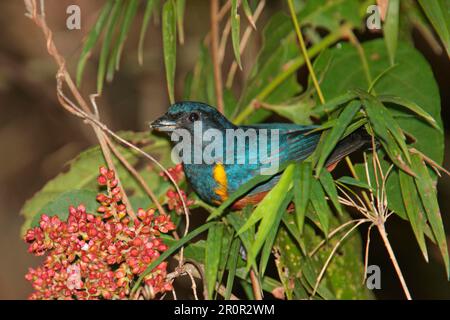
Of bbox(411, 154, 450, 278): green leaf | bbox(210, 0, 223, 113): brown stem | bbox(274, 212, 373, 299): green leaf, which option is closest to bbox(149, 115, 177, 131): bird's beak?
bbox(274, 212, 373, 299): green leaf

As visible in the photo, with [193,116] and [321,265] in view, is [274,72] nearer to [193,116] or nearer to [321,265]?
[193,116]

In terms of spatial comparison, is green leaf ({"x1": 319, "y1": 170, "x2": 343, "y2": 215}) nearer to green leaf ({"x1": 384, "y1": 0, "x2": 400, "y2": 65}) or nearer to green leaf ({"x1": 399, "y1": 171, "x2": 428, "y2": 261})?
green leaf ({"x1": 399, "y1": 171, "x2": 428, "y2": 261})

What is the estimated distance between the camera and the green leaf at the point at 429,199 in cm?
300

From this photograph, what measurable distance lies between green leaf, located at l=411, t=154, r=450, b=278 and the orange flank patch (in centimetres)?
108

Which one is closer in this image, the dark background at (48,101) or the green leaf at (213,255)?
the green leaf at (213,255)

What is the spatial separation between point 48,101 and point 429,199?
4383 millimetres

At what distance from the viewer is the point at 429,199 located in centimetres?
307

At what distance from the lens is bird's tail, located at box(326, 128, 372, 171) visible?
3508mm

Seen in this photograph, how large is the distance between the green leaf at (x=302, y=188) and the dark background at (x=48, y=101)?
3210mm

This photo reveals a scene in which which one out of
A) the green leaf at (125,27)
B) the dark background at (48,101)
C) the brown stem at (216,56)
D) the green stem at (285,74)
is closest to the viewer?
the green leaf at (125,27)

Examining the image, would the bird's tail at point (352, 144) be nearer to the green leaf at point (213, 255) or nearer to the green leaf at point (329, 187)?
the green leaf at point (329, 187)

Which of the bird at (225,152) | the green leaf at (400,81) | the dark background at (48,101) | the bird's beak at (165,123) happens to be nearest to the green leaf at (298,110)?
the green leaf at (400,81)

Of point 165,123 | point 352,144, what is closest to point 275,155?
point 352,144
